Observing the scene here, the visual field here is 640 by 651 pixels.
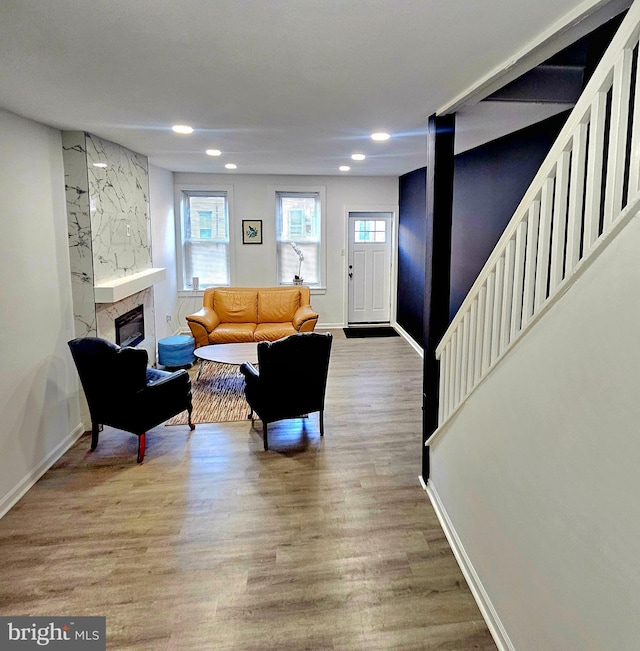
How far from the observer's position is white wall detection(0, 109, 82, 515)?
3086 millimetres

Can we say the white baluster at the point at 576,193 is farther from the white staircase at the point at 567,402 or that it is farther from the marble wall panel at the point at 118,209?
the marble wall panel at the point at 118,209

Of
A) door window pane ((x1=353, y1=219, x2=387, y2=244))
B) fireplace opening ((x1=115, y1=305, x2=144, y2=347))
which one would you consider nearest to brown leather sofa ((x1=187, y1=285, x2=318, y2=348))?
fireplace opening ((x1=115, y1=305, x2=144, y2=347))

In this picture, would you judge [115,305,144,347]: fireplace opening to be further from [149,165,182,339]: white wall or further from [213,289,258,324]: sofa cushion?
[213,289,258,324]: sofa cushion

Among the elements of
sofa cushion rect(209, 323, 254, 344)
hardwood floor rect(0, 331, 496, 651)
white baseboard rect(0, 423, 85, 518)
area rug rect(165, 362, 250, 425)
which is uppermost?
sofa cushion rect(209, 323, 254, 344)

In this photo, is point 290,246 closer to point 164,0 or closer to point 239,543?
point 239,543

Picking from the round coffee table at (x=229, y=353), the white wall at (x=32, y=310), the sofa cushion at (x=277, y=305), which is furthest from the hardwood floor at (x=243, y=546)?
the sofa cushion at (x=277, y=305)

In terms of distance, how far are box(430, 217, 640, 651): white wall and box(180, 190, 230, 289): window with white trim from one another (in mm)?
6049

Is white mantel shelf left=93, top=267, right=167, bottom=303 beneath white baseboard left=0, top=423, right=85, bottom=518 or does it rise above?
above

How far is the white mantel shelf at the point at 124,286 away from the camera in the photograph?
13.6 feet

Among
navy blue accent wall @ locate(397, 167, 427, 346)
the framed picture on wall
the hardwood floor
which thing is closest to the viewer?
the hardwood floor

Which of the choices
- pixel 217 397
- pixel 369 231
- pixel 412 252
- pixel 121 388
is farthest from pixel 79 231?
pixel 369 231

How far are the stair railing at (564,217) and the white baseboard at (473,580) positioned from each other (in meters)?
0.72

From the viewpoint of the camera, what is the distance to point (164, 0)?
1553 mm

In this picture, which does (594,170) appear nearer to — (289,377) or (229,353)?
(289,377)
